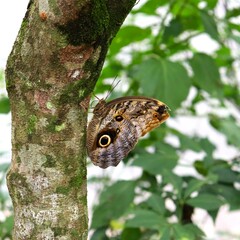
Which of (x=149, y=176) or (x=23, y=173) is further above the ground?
(x=149, y=176)

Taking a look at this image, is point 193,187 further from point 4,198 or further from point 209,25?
point 4,198

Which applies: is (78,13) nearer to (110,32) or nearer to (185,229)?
(110,32)

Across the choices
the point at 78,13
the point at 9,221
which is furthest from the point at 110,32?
the point at 9,221

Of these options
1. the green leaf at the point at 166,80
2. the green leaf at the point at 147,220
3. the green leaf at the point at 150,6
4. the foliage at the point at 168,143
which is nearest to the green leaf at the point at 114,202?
the foliage at the point at 168,143

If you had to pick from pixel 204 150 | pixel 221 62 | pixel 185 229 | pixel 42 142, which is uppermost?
pixel 221 62

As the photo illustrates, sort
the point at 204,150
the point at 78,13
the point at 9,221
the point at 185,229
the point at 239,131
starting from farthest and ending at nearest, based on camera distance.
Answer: the point at 239,131 → the point at 204,150 → the point at 9,221 → the point at 185,229 → the point at 78,13

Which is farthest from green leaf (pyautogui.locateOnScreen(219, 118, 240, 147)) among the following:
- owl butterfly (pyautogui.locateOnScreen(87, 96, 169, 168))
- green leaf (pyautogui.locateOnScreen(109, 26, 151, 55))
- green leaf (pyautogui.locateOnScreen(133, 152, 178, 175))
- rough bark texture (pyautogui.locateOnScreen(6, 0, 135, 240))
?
rough bark texture (pyautogui.locateOnScreen(6, 0, 135, 240))
